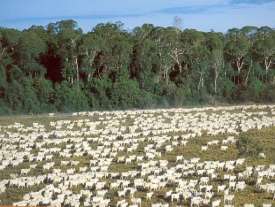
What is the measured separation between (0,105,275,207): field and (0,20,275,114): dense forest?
8519 mm

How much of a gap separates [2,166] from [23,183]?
4.45 m

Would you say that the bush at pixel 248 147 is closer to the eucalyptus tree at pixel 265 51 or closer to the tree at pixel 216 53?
the tree at pixel 216 53

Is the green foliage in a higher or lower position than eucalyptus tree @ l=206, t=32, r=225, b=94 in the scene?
lower

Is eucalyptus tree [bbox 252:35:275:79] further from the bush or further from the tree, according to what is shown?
the bush

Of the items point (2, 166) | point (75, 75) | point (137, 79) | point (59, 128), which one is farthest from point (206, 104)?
point (2, 166)

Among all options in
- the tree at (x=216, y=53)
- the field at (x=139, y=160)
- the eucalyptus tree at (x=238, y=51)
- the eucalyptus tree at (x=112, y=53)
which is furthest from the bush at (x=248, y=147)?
the eucalyptus tree at (x=238, y=51)

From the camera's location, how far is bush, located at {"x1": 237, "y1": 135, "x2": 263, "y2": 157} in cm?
3033

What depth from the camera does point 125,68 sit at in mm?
60875

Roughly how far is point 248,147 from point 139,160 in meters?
6.23

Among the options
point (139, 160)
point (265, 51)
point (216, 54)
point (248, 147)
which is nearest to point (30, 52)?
point (216, 54)

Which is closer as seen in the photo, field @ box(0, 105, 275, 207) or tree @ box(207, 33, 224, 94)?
Answer: field @ box(0, 105, 275, 207)

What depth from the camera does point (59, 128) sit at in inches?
1610

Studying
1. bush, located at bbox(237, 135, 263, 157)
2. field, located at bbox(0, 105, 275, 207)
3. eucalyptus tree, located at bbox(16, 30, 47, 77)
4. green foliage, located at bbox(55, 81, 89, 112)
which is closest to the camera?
field, located at bbox(0, 105, 275, 207)

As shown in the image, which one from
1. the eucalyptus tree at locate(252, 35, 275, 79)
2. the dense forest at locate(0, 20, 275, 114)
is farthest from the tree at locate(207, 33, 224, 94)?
the eucalyptus tree at locate(252, 35, 275, 79)
